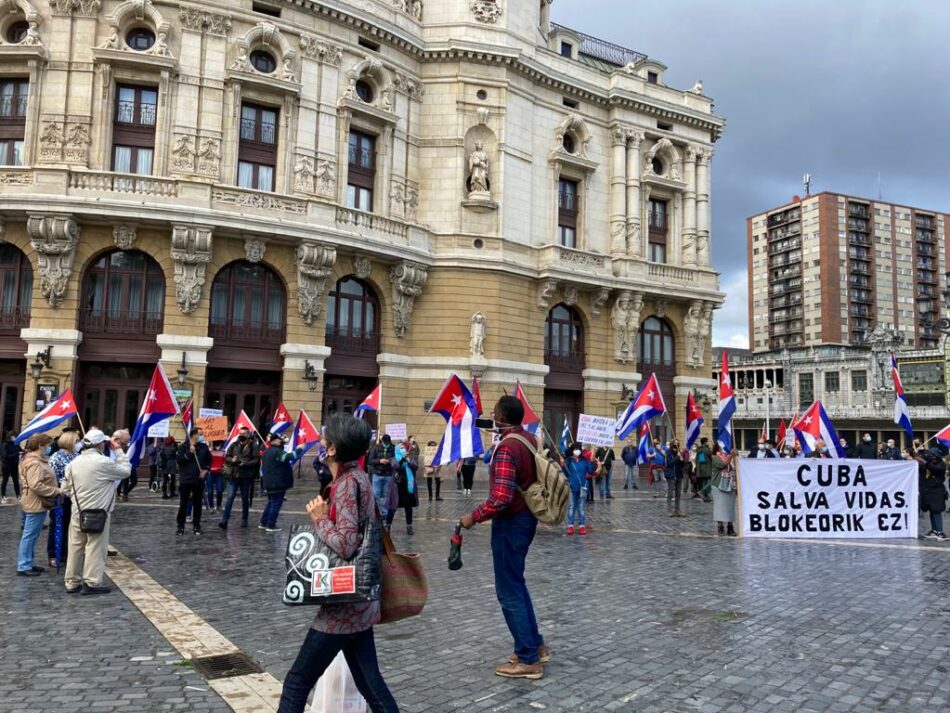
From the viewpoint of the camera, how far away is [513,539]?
6355mm

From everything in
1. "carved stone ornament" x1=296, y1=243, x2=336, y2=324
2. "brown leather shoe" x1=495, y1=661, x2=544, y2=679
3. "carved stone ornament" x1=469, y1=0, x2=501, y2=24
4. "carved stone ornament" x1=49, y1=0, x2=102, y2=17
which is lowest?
"brown leather shoe" x1=495, y1=661, x2=544, y2=679

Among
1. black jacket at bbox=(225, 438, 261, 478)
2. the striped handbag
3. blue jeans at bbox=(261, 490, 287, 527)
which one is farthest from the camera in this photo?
black jacket at bbox=(225, 438, 261, 478)

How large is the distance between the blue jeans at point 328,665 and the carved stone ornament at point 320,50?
92.5 ft

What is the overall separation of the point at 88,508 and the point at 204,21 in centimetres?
2320

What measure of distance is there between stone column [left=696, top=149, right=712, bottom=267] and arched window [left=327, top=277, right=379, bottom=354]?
18344mm

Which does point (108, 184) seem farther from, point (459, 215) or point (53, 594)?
point (53, 594)

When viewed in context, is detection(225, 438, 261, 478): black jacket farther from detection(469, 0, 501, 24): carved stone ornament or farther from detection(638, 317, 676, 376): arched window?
detection(638, 317, 676, 376): arched window

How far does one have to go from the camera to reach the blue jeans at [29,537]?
33.3ft

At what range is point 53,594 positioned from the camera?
929cm

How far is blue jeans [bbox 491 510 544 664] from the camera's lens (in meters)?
6.26

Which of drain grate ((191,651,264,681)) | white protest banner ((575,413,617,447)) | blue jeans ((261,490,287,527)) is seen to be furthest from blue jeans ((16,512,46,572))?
white protest banner ((575,413,617,447))

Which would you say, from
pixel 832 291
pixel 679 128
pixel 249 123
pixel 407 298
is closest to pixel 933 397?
pixel 832 291

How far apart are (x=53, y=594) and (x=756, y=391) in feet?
295

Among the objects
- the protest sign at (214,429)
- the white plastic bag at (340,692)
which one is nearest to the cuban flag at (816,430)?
the protest sign at (214,429)
